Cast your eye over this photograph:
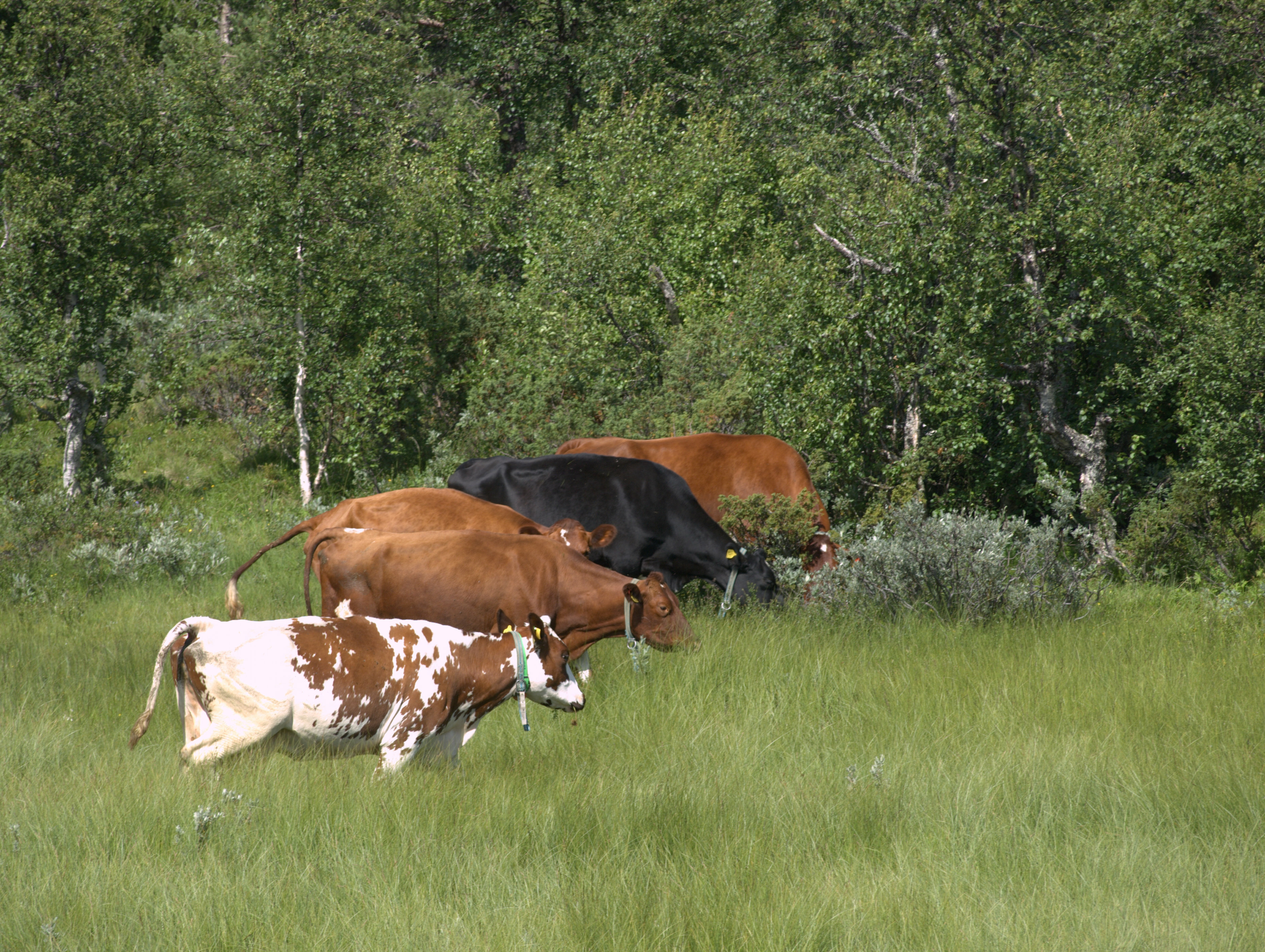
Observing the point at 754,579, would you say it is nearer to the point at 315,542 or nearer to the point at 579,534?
the point at 579,534

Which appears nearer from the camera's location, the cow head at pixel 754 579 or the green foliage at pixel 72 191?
the cow head at pixel 754 579

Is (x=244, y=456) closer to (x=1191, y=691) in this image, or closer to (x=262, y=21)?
(x=262, y=21)

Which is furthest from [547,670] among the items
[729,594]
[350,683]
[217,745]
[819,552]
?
[819,552]

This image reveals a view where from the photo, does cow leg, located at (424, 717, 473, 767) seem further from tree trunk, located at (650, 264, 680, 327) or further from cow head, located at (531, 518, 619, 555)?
tree trunk, located at (650, 264, 680, 327)

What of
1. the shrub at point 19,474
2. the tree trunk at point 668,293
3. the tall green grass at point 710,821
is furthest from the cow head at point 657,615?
the shrub at point 19,474

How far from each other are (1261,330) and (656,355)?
806 cm

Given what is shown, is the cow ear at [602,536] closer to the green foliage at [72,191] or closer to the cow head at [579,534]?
the cow head at [579,534]

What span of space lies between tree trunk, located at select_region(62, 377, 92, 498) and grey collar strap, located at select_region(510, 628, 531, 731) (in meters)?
15.5

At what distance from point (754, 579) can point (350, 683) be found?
4.92m

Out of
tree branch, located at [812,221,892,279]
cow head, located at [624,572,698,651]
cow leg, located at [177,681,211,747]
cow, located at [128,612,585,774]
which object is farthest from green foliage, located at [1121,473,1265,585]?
cow leg, located at [177,681,211,747]

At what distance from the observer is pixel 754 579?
31.2 ft

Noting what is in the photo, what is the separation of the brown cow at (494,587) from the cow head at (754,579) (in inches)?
85.1

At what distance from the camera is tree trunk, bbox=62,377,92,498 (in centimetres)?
1858

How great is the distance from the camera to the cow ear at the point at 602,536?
8094 millimetres
